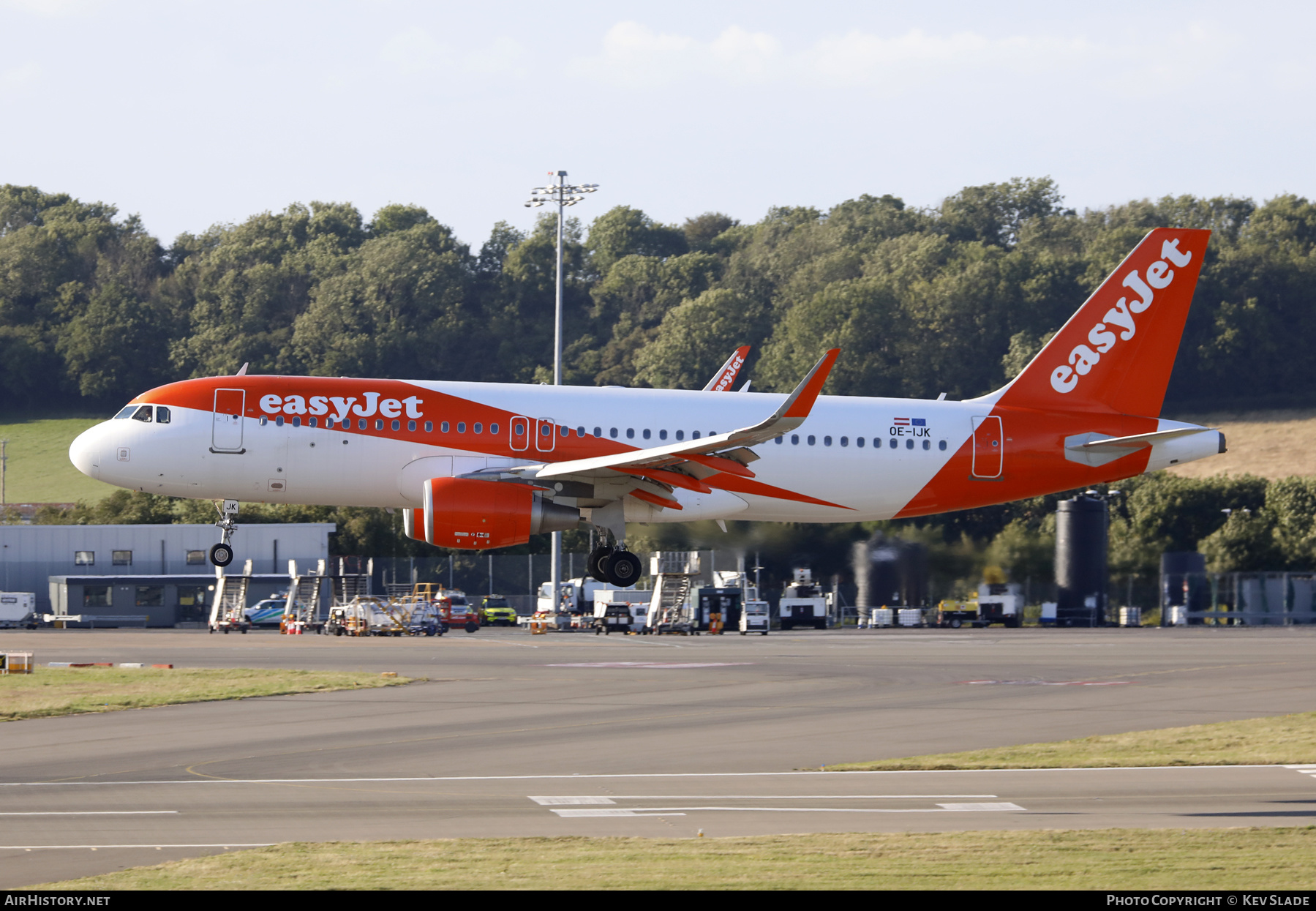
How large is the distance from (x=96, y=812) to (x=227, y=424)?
58.2ft

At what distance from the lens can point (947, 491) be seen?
37250 mm

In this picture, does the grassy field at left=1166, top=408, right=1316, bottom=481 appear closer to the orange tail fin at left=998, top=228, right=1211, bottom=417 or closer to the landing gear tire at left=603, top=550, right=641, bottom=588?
the orange tail fin at left=998, top=228, right=1211, bottom=417

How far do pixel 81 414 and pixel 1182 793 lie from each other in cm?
13041

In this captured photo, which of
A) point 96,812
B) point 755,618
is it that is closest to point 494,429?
point 96,812

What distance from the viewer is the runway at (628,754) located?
16609 millimetres

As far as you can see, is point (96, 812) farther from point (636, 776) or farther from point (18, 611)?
point (18, 611)

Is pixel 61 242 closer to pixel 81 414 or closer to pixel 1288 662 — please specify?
pixel 81 414

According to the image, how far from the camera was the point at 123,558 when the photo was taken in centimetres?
8475

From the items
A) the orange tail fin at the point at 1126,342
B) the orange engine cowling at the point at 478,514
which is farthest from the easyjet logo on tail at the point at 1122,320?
the orange engine cowling at the point at 478,514

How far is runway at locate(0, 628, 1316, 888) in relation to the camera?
1661cm

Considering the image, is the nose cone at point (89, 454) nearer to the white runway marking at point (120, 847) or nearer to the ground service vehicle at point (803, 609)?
the white runway marking at point (120, 847)

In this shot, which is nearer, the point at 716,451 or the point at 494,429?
the point at 716,451

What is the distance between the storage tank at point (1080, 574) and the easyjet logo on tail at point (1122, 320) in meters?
29.1

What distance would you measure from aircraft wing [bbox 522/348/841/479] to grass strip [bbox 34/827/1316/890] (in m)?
15.5
